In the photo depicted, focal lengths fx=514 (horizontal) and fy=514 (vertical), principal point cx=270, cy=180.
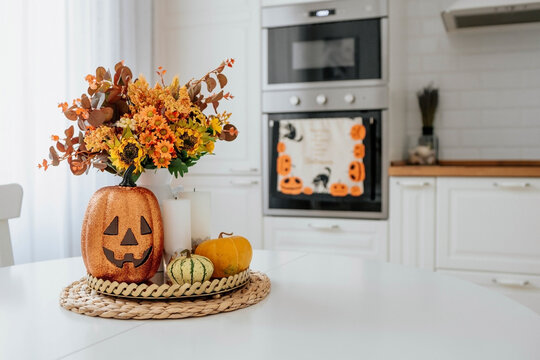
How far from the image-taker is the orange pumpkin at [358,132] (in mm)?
2723

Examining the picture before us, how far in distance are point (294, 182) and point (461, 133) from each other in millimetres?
1078

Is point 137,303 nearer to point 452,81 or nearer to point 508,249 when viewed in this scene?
point 508,249

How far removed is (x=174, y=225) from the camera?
97 cm

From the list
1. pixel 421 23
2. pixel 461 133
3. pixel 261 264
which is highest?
pixel 421 23

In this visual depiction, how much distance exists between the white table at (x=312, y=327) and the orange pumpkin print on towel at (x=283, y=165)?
181 cm

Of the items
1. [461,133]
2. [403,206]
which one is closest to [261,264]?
[403,206]

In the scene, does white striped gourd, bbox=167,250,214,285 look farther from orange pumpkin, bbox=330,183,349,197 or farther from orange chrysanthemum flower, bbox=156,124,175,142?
orange pumpkin, bbox=330,183,349,197

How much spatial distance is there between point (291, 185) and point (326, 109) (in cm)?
46

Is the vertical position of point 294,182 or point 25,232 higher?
point 294,182

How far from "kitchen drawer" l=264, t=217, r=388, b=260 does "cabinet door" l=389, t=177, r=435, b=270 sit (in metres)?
0.07

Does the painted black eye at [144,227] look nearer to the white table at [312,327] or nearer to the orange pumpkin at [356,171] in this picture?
the white table at [312,327]

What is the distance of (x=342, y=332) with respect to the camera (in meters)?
0.75

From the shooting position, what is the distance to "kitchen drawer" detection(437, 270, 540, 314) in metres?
2.40

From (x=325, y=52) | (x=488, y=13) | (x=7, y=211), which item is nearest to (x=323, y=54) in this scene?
(x=325, y=52)
